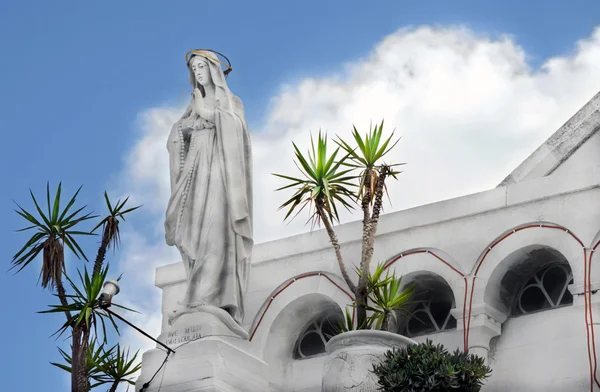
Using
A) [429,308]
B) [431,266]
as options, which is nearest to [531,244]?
[431,266]

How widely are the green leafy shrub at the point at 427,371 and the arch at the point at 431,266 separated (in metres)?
2.36

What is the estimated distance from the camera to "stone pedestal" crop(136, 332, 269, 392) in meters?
15.9

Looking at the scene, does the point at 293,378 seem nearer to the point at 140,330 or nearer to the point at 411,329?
the point at 411,329

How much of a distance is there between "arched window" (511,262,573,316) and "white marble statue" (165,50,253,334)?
10.6 ft

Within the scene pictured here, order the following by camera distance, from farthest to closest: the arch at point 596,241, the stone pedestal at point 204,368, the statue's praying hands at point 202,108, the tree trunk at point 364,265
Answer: the statue's praying hands at point 202,108 → the tree trunk at point 364,265 → the arch at point 596,241 → the stone pedestal at point 204,368

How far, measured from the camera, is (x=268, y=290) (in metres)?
18.7

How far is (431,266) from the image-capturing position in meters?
17.5

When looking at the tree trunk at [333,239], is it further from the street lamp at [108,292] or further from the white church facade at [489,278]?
the street lamp at [108,292]

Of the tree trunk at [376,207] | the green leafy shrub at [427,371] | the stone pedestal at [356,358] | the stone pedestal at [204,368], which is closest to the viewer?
the green leafy shrub at [427,371]

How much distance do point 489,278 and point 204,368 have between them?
11.4 feet

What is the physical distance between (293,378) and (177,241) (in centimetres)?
251

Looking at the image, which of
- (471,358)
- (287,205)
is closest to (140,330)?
(287,205)

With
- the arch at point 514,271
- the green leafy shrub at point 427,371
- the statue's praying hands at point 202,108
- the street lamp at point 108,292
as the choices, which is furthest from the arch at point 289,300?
the green leafy shrub at point 427,371

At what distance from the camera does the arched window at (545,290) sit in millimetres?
16859
